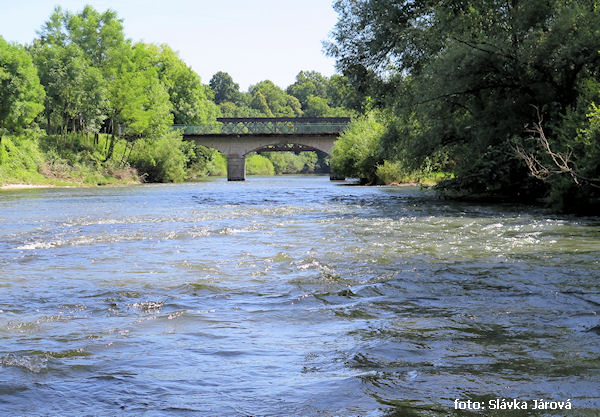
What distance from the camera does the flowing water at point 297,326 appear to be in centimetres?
419

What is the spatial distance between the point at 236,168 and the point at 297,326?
74344 mm

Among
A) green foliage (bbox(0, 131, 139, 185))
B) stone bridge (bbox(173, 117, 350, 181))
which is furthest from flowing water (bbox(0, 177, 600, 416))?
stone bridge (bbox(173, 117, 350, 181))

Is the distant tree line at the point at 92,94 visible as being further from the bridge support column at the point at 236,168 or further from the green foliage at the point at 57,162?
the bridge support column at the point at 236,168

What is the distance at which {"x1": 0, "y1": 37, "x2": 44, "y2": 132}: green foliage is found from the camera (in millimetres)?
47719

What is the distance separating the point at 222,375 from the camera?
4.65 meters

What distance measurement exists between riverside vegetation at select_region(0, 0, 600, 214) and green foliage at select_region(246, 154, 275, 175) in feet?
210

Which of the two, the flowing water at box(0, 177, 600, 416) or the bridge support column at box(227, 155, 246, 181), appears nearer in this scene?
the flowing water at box(0, 177, 600, 416)

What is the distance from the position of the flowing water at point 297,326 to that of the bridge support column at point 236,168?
66538 millimetres

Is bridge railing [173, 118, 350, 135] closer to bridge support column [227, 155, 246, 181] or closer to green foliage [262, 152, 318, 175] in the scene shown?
bridge support column [227, 155, 246, 181]

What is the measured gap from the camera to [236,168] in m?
79.9

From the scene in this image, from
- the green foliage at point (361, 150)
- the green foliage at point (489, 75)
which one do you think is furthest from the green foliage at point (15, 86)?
the green foliage at point (489, 75)

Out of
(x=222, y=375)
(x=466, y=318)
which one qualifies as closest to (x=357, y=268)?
(x=466, y=318)

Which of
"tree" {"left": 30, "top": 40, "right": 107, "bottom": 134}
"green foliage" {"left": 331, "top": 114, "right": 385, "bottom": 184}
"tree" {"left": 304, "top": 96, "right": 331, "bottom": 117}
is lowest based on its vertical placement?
"green foliage" {"left": 331, "top": 114, "right": 385, "bottom": 184}

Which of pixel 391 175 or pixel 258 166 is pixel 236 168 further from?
pixel 258 166
